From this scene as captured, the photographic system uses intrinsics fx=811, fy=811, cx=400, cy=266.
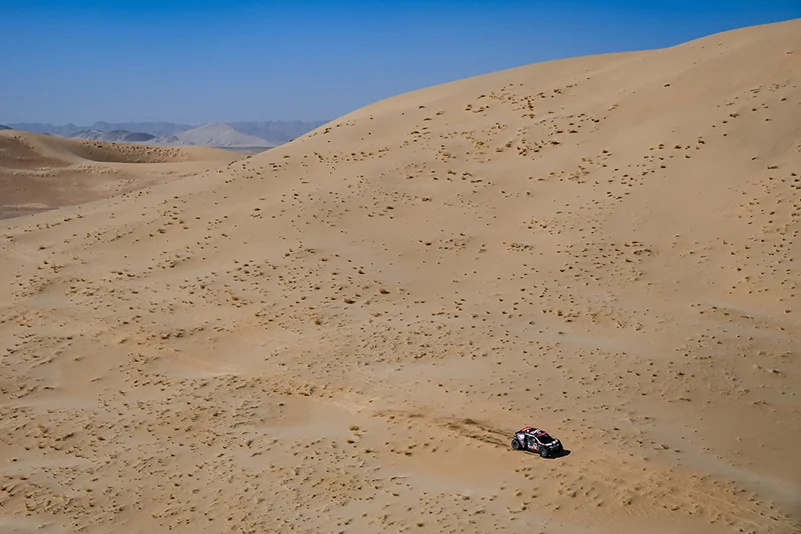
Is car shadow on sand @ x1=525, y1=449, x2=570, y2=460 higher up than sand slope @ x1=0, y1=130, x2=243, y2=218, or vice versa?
sand slope @ x1=0, y1=130, x2=243, y2=218

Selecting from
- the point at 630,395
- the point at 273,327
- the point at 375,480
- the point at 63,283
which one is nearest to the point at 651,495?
the point at 630,395

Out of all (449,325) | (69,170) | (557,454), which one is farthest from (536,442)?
(69,170)

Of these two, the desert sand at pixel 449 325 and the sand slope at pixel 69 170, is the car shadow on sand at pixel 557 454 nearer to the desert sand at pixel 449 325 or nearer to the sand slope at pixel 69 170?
the desert sand at pixel 449 325

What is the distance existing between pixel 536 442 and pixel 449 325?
19.3 ft

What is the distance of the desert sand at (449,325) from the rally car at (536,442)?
0.36m

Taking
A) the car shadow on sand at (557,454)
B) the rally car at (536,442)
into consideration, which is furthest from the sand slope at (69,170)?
the car shadow on sand at (557,454)

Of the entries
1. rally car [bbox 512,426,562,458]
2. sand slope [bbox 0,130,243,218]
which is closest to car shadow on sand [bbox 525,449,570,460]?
rally car [bbox 512,426,562,458]

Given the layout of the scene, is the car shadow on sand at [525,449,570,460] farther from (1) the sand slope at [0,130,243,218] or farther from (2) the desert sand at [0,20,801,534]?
(1) the sand slope at [0,130,243,218]

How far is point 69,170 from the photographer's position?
58.1 m

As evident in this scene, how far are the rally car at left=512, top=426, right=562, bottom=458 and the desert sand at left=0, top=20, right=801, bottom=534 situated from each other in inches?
14.3

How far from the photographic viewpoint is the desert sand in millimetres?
12586

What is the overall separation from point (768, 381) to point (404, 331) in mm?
7545

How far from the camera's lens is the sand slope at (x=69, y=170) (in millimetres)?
51094

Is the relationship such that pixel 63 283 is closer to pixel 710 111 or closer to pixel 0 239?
pixel 0 239
